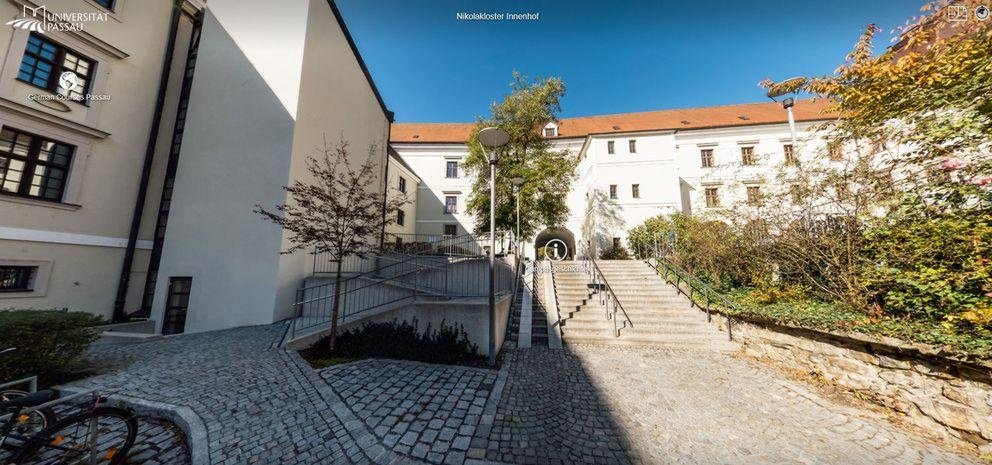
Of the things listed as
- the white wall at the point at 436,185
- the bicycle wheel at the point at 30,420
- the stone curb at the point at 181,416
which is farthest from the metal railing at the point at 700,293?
the white wall at the point at 436,185

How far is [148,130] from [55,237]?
4.42 m

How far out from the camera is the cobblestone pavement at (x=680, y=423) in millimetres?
3350

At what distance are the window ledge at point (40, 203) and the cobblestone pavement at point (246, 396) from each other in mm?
5528

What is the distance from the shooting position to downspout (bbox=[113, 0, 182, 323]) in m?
10.1

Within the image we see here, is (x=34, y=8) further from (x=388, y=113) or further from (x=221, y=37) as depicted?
(x=388, y=113)

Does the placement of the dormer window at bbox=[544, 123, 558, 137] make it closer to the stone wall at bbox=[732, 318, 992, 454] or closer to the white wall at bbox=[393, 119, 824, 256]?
the white wall at bbox=[393, 119, 824, 256]

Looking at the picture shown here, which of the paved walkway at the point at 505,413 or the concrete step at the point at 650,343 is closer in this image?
the paved walkway at the point at 505,413

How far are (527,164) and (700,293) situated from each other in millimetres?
12711

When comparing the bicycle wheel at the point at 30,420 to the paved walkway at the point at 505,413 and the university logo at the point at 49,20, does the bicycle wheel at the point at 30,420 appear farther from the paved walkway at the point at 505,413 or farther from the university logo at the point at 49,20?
the university logo at the point at 49,20

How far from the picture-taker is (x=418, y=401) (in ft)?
14.2

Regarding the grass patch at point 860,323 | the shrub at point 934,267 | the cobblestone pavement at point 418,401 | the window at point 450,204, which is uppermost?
the window at point 450,204

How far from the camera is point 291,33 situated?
10641mm

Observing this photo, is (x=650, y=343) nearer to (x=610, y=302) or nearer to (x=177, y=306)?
(x=610, y=302)

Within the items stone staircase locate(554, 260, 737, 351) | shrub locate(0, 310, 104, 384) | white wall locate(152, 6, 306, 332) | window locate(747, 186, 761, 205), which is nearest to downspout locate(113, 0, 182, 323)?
white wall locate(152, 6, 306, 332)
